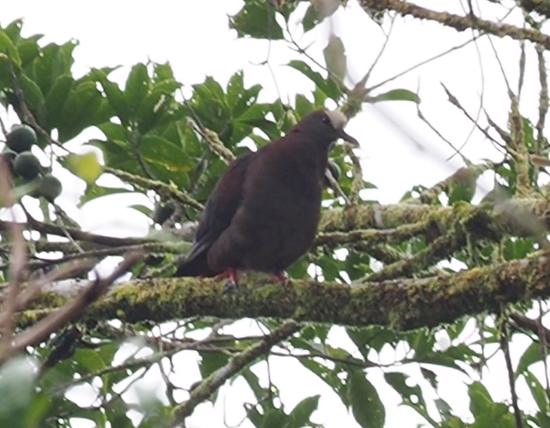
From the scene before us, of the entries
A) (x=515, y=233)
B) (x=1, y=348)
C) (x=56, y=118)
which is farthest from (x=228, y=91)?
(x=1, y=348)

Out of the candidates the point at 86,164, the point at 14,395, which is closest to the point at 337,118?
the point at 86,164

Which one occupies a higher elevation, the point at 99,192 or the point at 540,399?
the point at 99,192

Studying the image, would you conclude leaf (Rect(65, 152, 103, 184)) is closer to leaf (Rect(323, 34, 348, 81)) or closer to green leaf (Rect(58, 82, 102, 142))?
leaf (Rect(323, 34, 348, 81))

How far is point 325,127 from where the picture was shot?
4.31 meters

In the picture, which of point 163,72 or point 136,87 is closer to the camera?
point 136,87

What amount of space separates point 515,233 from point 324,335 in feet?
4.92

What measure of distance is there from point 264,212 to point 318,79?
738 mm

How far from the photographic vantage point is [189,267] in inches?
167

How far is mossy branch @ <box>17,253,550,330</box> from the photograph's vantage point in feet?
9.11

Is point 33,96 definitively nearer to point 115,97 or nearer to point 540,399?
point 115,97

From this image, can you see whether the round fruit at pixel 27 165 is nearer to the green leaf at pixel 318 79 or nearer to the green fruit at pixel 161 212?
the green fruit at pixel 161 212

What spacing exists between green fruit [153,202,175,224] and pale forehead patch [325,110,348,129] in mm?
805

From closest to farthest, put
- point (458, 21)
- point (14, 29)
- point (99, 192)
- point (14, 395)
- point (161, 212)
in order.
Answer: point (14, 395)
point (458, 21)
point (161, 212)
point (99, 192)
point (14, 29)

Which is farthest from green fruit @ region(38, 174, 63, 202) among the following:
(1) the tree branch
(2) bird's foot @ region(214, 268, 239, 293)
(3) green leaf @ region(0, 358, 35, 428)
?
(3) green leaf @ region(0, 358, 35, 428)
